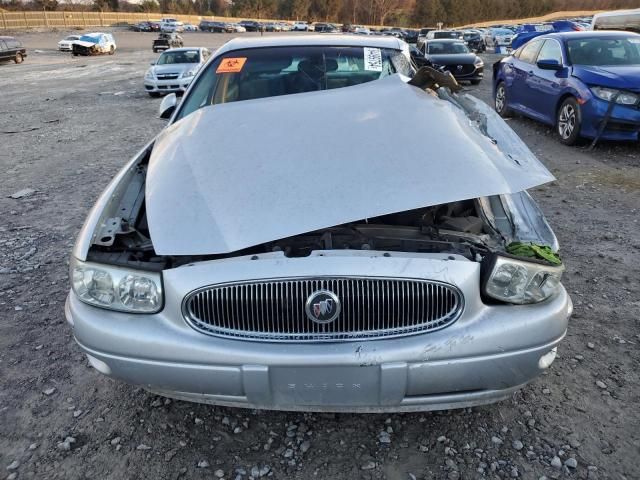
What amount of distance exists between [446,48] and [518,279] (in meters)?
15.1

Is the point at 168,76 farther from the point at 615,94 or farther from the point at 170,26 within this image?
the point at 170,26

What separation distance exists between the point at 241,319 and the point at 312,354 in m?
0.30

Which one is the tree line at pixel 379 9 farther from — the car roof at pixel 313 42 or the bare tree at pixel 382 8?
the car roof at pixel 313 42

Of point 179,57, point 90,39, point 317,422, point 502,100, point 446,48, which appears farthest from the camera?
point 90,39

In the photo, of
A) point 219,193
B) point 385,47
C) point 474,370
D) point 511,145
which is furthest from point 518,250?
point 385,47

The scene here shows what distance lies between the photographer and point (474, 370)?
189cm

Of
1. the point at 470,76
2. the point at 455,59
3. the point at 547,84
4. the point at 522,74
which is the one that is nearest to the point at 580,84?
the point at 547,84

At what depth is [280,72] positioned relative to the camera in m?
3.74

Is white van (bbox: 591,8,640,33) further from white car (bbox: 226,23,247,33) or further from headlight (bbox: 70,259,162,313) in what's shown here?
white car (bbox: 226,23,247,33)

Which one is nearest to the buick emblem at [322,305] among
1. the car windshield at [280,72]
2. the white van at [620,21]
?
the car windshield at [280,72]

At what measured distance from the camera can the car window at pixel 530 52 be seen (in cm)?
824

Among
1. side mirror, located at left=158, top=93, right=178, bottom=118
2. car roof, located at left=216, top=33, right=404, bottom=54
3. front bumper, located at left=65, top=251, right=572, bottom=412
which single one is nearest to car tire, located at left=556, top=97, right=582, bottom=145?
car roof, located at left=216, top=33, right=404, bottom=54

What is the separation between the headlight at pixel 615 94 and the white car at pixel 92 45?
31.6 meters

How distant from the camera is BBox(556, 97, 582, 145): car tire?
6.82 meters
